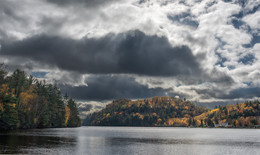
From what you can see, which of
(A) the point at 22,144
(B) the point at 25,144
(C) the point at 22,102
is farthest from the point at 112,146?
(C) the point at 22,102

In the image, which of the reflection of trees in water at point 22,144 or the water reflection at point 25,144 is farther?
the water reflection at point 25,144

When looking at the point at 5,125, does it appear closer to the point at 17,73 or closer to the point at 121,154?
the point at 17,73

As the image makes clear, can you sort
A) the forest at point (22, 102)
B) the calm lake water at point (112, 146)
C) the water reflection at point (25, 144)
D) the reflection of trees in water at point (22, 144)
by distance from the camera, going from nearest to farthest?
the reflection of trees in water at point (22, 144)
the water reflection at point (25, 144)
the calm lake water at point (112, 146)
the forest at point (22, 102)

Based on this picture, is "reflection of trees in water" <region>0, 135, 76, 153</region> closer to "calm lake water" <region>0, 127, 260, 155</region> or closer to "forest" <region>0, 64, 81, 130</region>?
"calm lake water" <region>0, 127, 260, 155</region>

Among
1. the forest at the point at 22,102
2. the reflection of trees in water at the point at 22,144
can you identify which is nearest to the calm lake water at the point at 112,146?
the reflection of trees in water at the point at 22,144

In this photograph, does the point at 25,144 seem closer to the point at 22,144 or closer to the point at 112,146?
the point at 22,144

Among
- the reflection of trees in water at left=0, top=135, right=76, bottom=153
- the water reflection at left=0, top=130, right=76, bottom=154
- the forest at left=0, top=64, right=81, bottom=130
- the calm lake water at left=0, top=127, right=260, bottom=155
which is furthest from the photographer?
the forest at left=0, top=64, right=81, bottom=130

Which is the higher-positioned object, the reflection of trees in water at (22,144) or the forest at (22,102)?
the forest at (22,102)

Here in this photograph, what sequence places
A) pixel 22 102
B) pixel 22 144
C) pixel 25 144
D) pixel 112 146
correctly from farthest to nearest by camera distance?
pixel 22 102, pixel 112 146, pixel 25 144, pixel 22 144

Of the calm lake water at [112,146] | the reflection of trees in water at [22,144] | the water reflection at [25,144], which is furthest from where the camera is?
the calm lake water at [112,146]

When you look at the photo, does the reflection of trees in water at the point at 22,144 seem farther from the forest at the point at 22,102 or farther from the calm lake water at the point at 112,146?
the forest at the point at 22,102

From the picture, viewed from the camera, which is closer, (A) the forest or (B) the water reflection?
(B) the water reflection

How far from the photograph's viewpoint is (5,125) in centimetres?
11125

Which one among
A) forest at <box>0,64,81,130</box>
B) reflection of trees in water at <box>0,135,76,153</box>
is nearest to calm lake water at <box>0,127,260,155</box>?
reflection of trees in water at <box>0,135,76,153</box>
